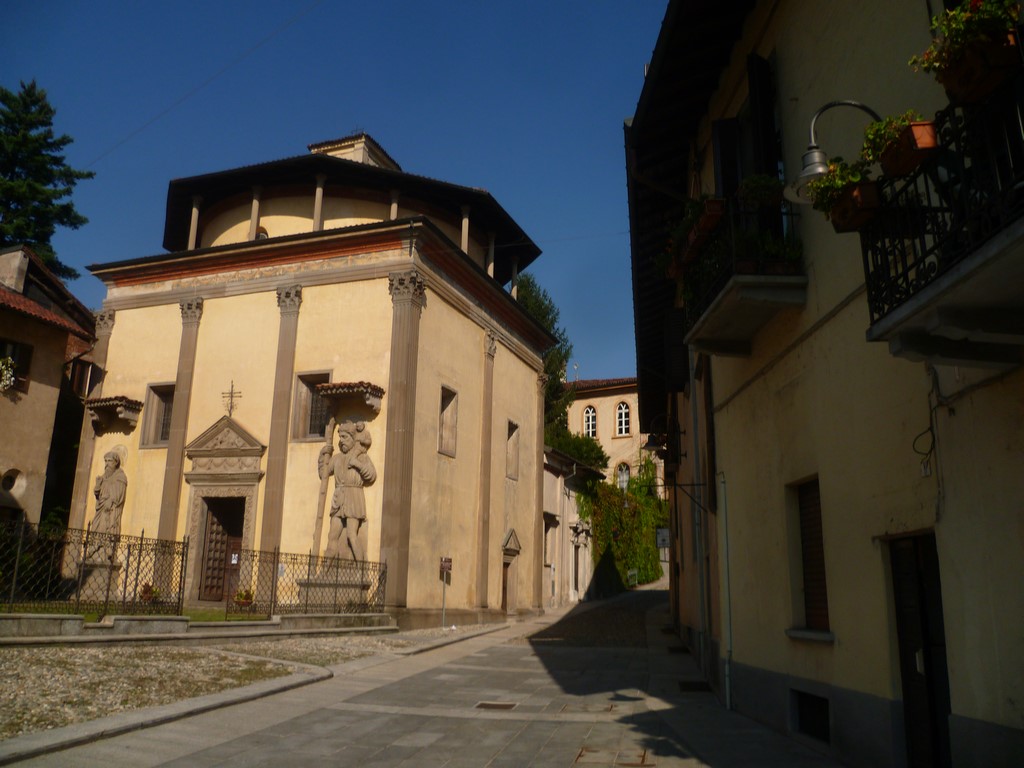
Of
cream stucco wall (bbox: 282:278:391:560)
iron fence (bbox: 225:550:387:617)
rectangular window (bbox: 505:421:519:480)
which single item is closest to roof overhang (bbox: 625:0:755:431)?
cream stucco wall (bbox: 282:278:391:560)

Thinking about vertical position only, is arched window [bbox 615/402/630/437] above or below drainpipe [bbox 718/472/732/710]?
above

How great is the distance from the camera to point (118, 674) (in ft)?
33.1

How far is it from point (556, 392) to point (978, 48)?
39914mm

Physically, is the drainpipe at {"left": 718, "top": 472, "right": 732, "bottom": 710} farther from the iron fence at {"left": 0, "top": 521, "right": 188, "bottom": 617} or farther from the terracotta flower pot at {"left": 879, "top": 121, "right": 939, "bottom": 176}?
the iron fence at {"left": 0, "top": 521, "right": 188, "bottom": 617}

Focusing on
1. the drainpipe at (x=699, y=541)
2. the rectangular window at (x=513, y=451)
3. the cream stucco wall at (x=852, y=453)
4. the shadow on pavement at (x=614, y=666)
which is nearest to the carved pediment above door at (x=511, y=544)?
the rectangular window at (x=513, y=451)

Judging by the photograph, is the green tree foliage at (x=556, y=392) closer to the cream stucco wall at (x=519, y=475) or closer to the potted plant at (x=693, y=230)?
the cream stucco wall at (x=519, y=475)

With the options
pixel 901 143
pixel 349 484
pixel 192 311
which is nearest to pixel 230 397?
pixel 192 311

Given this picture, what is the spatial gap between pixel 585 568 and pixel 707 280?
3163 cm

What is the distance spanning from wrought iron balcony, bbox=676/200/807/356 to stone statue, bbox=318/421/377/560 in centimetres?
1327

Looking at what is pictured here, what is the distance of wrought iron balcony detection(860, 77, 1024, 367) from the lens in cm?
392

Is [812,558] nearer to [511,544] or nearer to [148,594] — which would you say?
[148,594]

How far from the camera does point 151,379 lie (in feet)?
82.3

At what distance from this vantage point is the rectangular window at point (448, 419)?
2408 centimetres

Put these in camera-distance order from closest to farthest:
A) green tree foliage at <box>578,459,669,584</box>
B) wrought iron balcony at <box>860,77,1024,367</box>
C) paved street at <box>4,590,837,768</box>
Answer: wrought iron balcony at <box>860,77,1024,367</box> < paved street at <box>4,590,837,768</box> < green tree foliage at <box>578,459,669,584</box>
